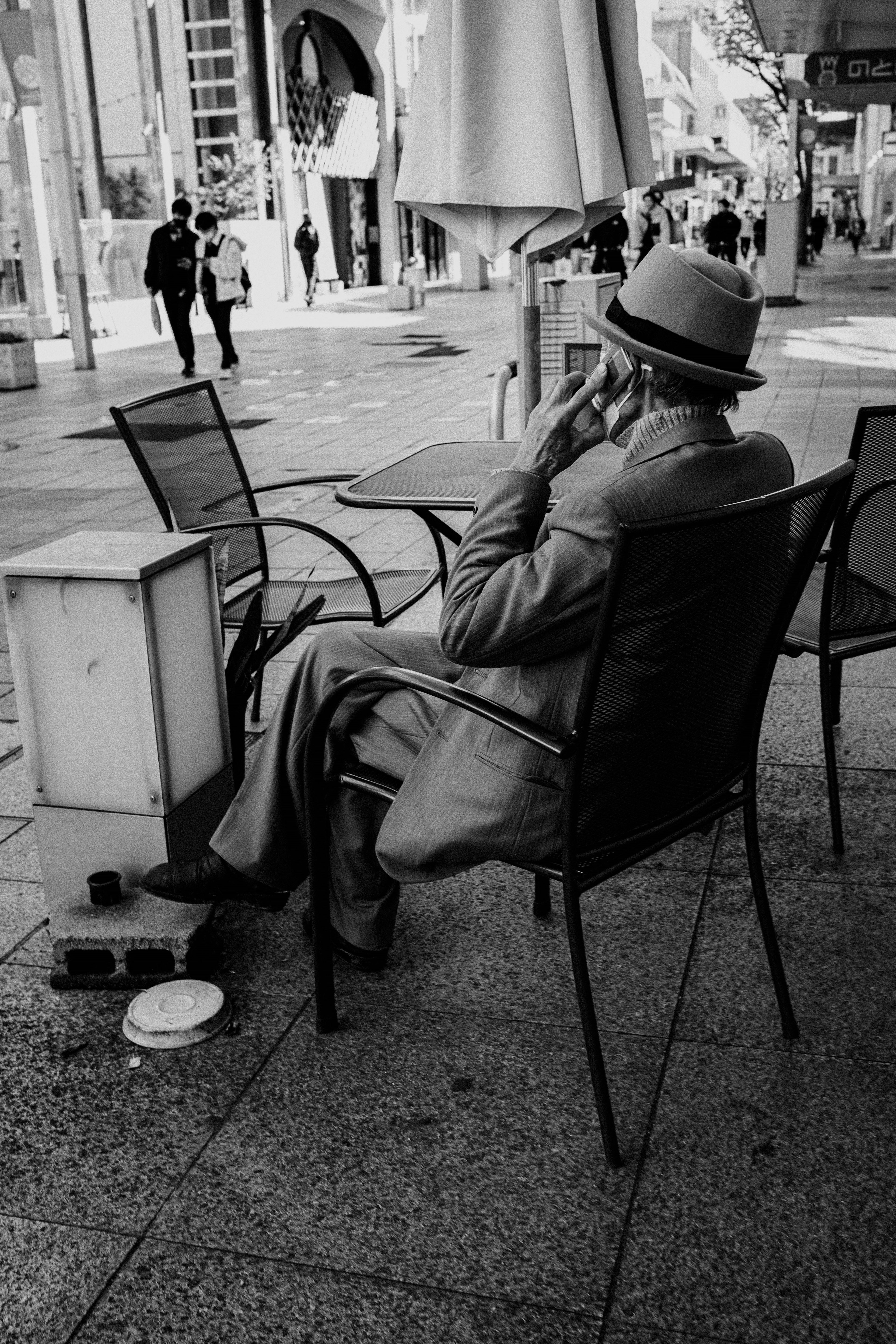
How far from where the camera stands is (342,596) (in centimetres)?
443

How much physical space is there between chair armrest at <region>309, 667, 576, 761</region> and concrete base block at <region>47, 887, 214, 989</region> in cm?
74

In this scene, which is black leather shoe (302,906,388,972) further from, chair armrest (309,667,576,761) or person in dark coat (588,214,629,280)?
person in dark coat (588,214,629,280)

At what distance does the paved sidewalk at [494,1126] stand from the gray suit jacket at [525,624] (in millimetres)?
481

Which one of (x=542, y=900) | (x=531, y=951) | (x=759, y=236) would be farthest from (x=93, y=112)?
(x=531, y=951)

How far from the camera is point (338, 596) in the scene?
4434 millimetres

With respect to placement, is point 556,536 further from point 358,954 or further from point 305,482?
point 305,482

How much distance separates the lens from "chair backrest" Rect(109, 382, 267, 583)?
423cm

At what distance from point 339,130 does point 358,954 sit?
39001mm

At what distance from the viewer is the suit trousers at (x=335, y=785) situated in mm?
2785

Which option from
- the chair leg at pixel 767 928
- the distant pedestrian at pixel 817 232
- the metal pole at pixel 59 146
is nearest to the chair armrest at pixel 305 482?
the chair leg at pixel 767 928

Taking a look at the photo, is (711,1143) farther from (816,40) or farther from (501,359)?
(816,40)

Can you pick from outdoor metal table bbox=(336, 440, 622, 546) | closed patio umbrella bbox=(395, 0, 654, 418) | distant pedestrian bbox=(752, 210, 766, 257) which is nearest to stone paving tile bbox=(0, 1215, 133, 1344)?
outdoor metal table bbox=(336, 440, 622, 546)

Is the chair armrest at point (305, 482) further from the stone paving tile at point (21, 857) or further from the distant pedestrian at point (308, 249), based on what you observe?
the distant pedestrian at point (308, 249)

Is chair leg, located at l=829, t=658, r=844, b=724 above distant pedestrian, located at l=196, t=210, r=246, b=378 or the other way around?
the other way around
